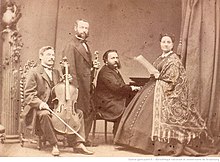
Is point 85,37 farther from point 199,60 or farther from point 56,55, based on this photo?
point 199,60

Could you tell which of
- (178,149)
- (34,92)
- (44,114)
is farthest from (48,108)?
(178,149)

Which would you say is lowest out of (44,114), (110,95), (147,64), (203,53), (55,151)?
(55,151)

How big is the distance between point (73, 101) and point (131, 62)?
58 cm

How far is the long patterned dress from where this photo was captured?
4777 mm

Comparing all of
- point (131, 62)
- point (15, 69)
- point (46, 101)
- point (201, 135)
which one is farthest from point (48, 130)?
point (201, 135)

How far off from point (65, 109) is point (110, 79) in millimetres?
446

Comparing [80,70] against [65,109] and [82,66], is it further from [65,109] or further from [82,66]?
[65,109]

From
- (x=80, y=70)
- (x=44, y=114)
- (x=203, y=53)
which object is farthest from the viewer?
(x=203, y=53)

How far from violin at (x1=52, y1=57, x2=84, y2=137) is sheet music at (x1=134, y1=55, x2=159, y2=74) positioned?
0.58m

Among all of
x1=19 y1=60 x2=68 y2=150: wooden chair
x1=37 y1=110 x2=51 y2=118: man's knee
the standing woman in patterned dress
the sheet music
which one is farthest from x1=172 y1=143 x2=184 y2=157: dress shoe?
x1=37 y1=110 x2=51 y2=118: man's knee

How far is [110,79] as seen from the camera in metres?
4.78

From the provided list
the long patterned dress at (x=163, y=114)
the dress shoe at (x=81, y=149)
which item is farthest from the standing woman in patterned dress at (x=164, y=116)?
the dress shoe at (x=81, y=149)

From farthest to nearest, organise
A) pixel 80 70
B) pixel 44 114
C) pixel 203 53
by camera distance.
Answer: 1. pixel 203 53
2. pixel 80 70
3. pixel 44 114

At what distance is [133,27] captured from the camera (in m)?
4.83
